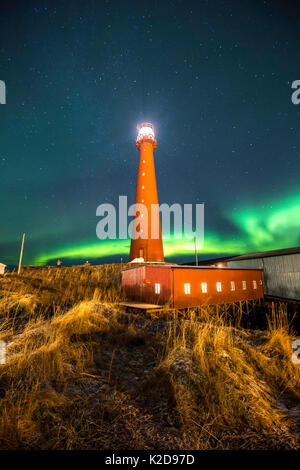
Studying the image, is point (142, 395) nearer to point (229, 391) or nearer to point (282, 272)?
point (229, 391)

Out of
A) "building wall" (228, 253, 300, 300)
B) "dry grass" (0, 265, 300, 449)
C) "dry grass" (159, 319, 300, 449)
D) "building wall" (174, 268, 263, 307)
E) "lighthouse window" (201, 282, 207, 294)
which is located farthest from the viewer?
"building wall" (228, 253, 300, 300)

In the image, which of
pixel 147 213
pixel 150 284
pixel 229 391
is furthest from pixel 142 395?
pixel 147 213

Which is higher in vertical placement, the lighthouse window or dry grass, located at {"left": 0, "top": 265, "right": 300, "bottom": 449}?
the lighthouse window

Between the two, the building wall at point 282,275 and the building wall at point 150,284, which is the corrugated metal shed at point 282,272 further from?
the building wall at point 150,284

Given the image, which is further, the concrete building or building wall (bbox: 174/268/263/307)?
building wall (bbox: 174/268/263/307)

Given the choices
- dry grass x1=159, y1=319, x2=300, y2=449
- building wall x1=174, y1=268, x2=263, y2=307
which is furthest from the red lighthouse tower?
dry grass x1=159, y1=319, x2=300, y2=449

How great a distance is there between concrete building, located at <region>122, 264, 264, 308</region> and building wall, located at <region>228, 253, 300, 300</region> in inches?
170

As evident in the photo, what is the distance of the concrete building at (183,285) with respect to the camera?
13.4 meters

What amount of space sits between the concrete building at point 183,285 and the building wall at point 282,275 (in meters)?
4.33

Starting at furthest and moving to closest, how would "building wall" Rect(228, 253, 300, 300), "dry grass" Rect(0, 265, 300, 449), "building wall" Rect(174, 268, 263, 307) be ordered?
1. "building wall" Rect(228, 253, 300, 300)
2. "building wall" Rect(174, 268, 263, 307)
3. "dry grass" Rect(0, 265, 300, 449)

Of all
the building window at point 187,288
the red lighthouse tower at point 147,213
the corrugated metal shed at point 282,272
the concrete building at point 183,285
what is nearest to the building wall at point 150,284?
the concrete building at point 183,285

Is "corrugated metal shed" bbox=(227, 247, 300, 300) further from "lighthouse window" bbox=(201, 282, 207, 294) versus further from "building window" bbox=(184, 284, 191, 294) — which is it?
"building window" bbox=(184, 284, 191, 294)

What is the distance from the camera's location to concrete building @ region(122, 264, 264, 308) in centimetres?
1343

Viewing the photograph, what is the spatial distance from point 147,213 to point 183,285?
13258mm
